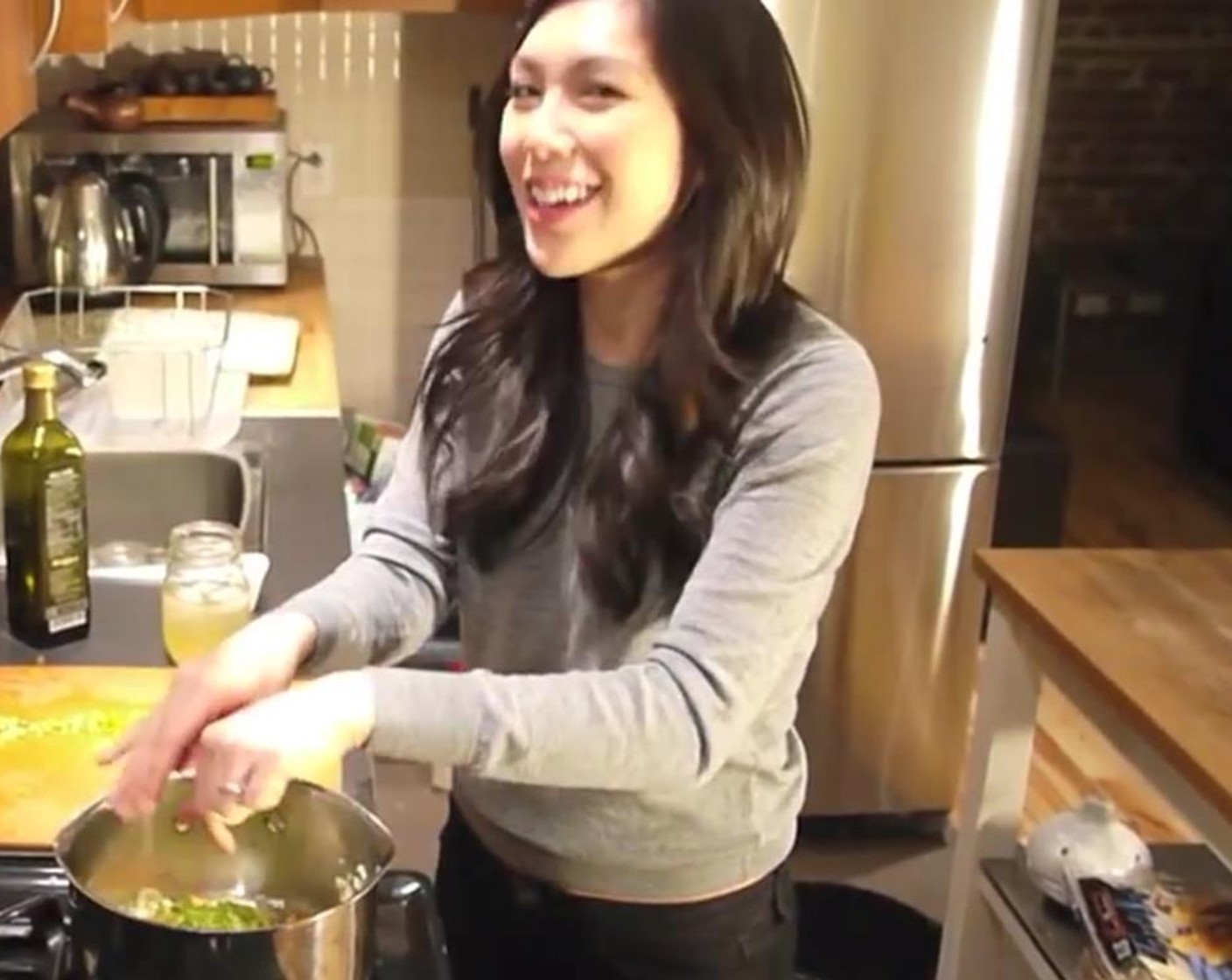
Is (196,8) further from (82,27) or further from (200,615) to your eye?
(200,615)

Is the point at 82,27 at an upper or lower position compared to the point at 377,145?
upper

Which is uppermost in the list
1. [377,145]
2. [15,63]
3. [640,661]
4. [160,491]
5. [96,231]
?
[15,63]

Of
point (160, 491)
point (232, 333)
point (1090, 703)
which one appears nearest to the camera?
point (1090, 703)

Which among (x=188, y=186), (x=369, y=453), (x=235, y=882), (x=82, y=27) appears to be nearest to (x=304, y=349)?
(x=369, y=453)

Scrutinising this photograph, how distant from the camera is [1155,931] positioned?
164 centimetres

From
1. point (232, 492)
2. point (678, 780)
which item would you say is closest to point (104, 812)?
point (678, 780)

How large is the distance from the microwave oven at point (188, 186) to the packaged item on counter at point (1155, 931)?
177 centimetres

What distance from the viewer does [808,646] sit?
124 centimetres

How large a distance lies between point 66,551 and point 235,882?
526 millimetres

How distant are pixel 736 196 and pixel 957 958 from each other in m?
1.02

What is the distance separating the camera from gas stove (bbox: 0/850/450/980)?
1.00 metres

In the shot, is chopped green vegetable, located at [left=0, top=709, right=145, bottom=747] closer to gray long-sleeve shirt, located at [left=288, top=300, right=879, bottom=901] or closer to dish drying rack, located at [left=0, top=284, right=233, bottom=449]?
gray long-sleeve shirt, located at [left=288, top=300, right=879, bottom=901]

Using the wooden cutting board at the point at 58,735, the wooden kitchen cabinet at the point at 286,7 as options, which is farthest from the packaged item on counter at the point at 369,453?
the wooden cutting board at the point at 58,735

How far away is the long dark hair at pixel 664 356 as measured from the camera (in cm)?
118
